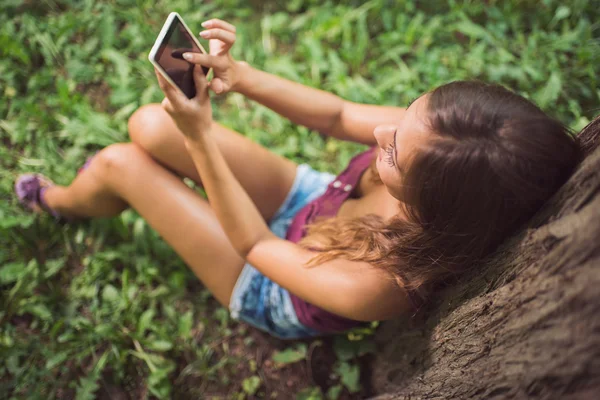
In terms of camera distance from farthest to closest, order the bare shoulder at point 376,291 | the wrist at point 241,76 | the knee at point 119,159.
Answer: the knee at point 119,159 → the wrist at point 241,76 → the bare shoulder at point 376,291

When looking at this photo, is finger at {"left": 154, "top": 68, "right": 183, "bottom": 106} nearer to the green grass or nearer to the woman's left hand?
the woman's left hand

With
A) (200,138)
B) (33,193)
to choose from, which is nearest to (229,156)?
(200,138)

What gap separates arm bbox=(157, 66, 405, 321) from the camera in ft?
3.79

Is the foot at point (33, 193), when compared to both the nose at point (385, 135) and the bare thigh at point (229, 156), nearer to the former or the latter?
the bare thigh at point (229, 156)

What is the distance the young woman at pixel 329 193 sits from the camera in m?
0.87

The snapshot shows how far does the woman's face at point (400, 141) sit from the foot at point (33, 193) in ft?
5.53

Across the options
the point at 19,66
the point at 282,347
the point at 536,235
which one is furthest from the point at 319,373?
the point at 19,66

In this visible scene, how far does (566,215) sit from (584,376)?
255mm

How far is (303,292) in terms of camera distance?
1235 millimetres

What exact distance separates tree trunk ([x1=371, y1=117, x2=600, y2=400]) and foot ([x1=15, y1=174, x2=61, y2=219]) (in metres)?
1.81

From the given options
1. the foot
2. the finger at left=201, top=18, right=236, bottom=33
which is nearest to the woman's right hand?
the finger at left=201, top=18, right=236, bottom=33

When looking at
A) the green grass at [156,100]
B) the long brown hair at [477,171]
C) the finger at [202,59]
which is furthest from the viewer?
the green grass at [156,100]

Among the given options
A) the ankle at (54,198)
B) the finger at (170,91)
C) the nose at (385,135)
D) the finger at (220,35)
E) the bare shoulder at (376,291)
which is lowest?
the bare shoulder at (376,291)

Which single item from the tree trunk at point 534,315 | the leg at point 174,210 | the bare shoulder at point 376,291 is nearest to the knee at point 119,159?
the leg at point 174,210
